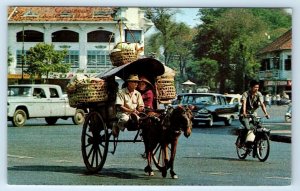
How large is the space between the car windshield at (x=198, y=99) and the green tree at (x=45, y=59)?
2.96 ft

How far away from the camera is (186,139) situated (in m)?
22.8

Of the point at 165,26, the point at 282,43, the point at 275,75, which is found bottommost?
the point at 275,75

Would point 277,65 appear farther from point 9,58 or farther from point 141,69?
point 9,58

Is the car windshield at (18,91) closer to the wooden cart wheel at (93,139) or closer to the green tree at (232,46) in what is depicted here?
the wooden cart wheel at (93,139)

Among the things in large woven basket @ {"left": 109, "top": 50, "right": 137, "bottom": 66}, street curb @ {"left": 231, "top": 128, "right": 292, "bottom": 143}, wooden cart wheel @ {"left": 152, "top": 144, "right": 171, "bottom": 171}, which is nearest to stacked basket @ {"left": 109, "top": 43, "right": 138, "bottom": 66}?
large woven basket @ {"left": 109, "top": 50, "right": 137, "bottom": 66}

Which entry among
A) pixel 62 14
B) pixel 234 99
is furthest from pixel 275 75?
pixel 62 14

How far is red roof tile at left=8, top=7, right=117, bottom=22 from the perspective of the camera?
22656 millimetres

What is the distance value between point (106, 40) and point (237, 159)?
4.32 feet

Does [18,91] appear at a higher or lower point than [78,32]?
lower

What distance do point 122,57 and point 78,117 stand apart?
1.86 ft

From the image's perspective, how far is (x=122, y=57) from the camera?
22.8 meters

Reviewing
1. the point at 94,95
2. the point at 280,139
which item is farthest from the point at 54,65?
the point at 280,139

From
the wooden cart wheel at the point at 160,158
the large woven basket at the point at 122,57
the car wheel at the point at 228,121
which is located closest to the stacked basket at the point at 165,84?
the large woven basket at the point at 122,57

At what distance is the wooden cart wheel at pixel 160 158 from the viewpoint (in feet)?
75.0
